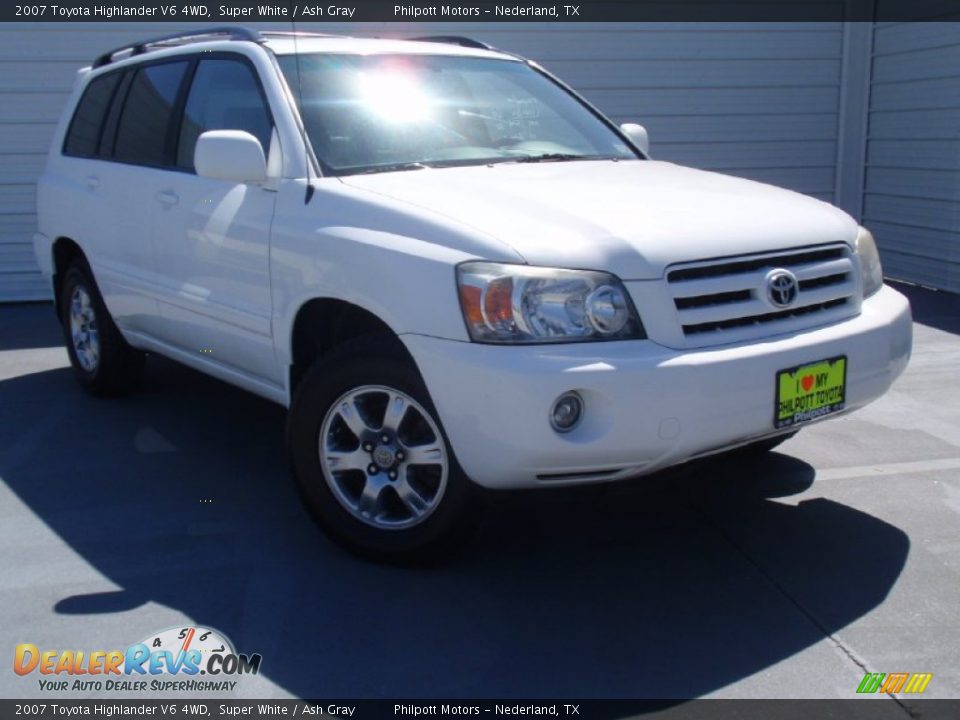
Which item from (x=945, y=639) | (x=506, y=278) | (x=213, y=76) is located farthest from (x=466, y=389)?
(x=213, y=76)

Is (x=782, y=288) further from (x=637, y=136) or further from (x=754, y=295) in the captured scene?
(x=637, y=136)

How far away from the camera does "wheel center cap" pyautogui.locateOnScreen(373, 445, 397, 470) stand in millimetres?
3854

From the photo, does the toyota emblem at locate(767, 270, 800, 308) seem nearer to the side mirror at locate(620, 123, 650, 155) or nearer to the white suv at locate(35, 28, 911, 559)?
the white suv at locate(35, 28, 911, 559)

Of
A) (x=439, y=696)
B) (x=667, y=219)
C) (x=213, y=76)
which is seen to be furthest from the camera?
(x=213, y=76)

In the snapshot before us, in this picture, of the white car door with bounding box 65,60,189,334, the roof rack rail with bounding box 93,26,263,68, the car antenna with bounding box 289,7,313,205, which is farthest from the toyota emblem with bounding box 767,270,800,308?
the white car door with bounding box 65,60,189,334

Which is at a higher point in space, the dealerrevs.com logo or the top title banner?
the top title banner

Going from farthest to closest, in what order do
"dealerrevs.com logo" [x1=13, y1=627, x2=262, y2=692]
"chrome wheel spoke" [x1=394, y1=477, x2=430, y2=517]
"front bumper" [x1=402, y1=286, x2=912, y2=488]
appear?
"chrome wheel spoke" [x1=394, y1=477, x2=430, y2=517]
"front bumper" [x1=402, y1=286, x2=912, y2=488]
"dealerrevs.com logo" [x1=13, y1=627, x2=262, y2=692]

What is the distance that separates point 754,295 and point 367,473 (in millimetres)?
1431

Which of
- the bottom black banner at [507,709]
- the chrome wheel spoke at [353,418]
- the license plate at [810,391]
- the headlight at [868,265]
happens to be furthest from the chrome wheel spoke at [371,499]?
the headlight at [868,265]

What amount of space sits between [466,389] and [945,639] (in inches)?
63.2

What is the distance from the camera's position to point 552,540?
166 inches

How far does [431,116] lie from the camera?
460cm

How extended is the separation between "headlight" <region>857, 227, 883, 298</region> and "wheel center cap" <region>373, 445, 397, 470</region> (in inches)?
71.7

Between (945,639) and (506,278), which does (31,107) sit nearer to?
(506,278)
